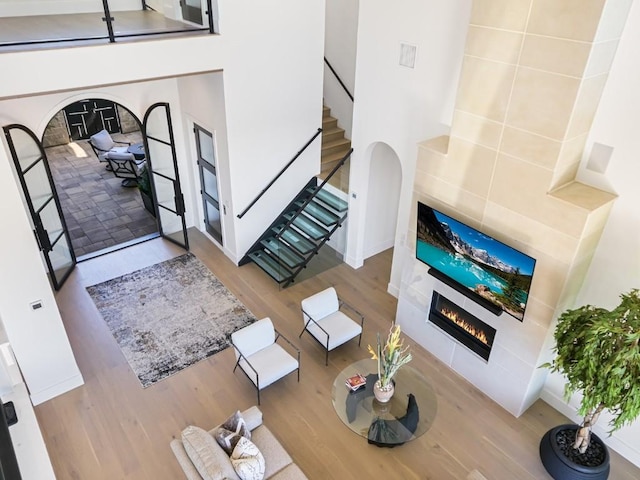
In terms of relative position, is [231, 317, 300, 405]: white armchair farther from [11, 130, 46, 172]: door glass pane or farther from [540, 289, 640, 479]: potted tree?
[11, 130, 46, 172]: door glass pane

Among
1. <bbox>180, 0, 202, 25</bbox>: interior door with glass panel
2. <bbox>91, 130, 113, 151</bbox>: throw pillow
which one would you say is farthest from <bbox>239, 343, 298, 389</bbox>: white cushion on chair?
<bbox>91, 130, 113, 151</bbox>: throw pillow

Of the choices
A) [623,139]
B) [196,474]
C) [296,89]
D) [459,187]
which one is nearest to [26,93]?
[296,89]

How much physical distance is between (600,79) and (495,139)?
1129 mm

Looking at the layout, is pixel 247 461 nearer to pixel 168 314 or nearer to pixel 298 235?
pixel 168 314

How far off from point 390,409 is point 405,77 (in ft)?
14.4

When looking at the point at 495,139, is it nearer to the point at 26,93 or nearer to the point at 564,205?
the point at 564,205

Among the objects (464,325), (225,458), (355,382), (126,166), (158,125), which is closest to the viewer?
(225,458)

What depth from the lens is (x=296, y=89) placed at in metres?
8.43

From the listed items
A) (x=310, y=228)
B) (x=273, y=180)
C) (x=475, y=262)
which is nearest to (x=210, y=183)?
(x=273, y=180)

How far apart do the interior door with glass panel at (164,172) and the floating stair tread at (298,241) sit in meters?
2.14

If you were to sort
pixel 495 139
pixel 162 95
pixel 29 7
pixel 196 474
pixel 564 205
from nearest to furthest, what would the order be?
pixel 196 474
pixel 564 205
pixel 495 139
pixel 29 7
pixel 162 95

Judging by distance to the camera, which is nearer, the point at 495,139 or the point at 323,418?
the point at 495,139

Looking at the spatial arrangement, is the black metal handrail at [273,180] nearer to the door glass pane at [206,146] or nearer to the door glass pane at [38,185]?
the door glass pane at [206,146]

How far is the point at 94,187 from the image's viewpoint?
1228 cm
